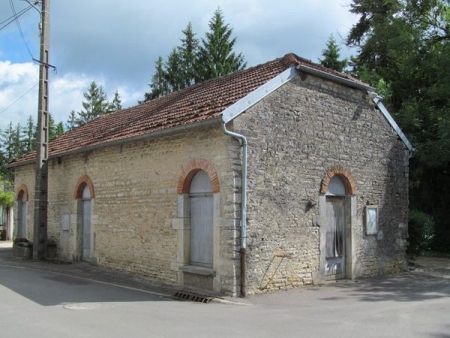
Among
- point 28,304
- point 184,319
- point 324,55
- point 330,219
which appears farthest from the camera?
point 324,55

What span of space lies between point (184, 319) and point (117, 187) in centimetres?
671

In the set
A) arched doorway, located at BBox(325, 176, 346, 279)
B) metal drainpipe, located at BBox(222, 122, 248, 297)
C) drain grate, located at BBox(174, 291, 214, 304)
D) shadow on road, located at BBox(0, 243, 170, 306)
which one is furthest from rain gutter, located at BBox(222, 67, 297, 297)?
arched doorway, located at BBox(325, 176, 346, 279)

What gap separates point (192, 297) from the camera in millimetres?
9859

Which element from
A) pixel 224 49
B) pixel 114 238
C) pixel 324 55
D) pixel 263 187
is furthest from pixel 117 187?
pixel 224 49

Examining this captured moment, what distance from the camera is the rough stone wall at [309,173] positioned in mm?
10516

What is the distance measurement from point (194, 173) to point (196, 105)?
79.4 inches

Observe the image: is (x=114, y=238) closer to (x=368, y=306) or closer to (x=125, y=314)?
(x=125, y=314)

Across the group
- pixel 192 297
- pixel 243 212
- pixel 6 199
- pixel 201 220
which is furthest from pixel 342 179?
pixel 6 199

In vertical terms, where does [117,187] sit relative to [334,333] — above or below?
above

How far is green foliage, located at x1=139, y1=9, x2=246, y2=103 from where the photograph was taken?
3509 cm

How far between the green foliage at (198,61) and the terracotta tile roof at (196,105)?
18701 millimetres

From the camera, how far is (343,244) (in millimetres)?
12836

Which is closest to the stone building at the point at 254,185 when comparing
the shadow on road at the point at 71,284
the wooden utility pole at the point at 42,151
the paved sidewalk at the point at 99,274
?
the paved sidewalk at the point at 99,274

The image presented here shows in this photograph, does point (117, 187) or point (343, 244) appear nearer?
point (343, 244)
